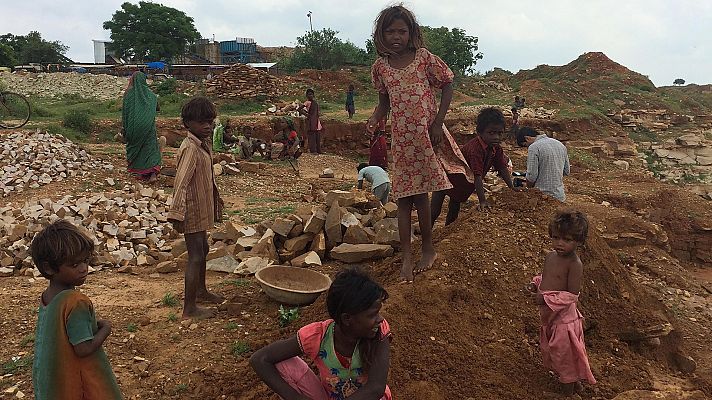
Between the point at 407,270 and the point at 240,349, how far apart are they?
1.16 meters

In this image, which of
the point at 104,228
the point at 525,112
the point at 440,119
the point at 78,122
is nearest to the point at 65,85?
the point at 78,122

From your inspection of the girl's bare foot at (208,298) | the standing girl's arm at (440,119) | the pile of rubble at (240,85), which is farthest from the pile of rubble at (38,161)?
the pile of rubble at (240,85)

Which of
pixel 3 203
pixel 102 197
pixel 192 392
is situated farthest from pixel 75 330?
pixel 3 203

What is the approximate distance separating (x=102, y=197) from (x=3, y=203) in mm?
1459

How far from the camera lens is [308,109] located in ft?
44.0

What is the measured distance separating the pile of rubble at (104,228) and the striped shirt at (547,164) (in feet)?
11.7

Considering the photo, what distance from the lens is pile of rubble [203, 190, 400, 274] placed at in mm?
4539

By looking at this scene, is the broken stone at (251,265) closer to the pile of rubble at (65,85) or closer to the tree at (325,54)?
the pile of rubble at (65,85)

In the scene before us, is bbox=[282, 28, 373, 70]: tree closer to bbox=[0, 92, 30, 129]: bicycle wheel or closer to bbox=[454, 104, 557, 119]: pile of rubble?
bbox=[454, 104, 557, 119]: pile of rubble

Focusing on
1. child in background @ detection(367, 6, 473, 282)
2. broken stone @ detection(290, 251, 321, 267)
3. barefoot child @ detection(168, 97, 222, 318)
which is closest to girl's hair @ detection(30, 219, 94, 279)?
barefoot child @ detection(168, 97, 222, 318)

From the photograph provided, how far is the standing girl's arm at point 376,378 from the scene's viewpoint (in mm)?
1971

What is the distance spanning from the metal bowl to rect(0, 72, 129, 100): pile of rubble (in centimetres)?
1975

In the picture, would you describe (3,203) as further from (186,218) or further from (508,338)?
(508,338)

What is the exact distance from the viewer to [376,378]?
1978mm
